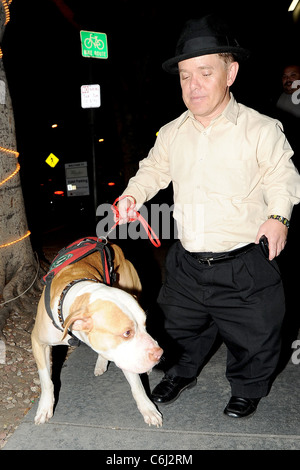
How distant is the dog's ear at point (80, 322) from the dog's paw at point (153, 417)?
0.90 m

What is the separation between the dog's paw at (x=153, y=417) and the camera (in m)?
2.63

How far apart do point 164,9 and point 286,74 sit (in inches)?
337

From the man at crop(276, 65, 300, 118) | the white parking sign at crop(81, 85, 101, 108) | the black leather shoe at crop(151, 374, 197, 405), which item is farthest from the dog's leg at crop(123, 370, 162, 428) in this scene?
the white parking sign at crop(81, 85, 101, 108)

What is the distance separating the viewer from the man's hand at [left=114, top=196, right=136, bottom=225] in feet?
9.11

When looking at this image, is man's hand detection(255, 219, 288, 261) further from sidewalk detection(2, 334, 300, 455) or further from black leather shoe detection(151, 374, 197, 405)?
black leather shoe detection(151, 374, 197, 405)

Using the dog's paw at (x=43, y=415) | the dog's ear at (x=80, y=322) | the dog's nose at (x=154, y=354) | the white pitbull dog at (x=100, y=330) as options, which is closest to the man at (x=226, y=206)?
the white pitbull dog at (x=100, y=330)

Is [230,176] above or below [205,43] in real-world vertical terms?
below

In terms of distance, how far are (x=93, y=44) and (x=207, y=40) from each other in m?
7.17

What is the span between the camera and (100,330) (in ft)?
7.16

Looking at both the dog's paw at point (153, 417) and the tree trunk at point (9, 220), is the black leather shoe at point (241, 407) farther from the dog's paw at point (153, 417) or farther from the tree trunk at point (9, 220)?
the tree trunk at point (9, 220)

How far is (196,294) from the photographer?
2.78 meters

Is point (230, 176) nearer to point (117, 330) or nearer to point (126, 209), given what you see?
point (126, 209)

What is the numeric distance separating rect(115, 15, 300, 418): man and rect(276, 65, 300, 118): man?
2.46 metres

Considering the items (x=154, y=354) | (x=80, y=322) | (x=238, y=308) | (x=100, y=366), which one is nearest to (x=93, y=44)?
(x=100, y=366)
